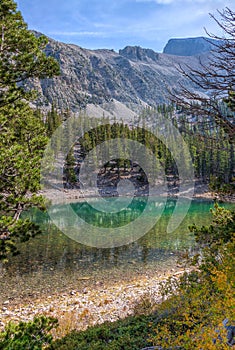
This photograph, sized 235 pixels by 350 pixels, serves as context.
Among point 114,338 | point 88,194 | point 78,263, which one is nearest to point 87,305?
point 114,338

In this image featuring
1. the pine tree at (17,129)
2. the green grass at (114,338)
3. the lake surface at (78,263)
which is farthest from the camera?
the lake surface at (78,263)

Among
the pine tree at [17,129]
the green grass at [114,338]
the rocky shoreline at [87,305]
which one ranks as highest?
the pine tree at [17,129]

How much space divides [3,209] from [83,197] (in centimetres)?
6654

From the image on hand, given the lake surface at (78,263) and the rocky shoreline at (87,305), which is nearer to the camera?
the rocky shoreline at (87,305)

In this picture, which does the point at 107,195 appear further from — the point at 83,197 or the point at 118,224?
the point at 118,224

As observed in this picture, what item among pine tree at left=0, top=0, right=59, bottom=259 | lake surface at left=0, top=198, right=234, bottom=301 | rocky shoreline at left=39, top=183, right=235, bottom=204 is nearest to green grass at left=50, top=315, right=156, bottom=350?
pine tree at left=0, top=0, right=59, bottom=259

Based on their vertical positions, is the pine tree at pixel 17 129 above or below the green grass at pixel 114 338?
above

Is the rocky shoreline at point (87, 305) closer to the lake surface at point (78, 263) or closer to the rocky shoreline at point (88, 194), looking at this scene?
the lake surface at point (78, 263)

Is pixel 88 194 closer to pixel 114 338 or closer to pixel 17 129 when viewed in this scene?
pixel 17 129

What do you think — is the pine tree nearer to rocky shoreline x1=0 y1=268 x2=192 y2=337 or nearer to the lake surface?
rocky shoreline x1=0 y1=268 x2=192 y2=337

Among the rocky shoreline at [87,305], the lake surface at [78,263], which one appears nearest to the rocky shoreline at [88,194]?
the lake surface at [78,263]

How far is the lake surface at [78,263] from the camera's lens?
18938mm

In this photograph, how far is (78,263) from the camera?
2336 cm

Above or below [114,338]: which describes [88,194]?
below
